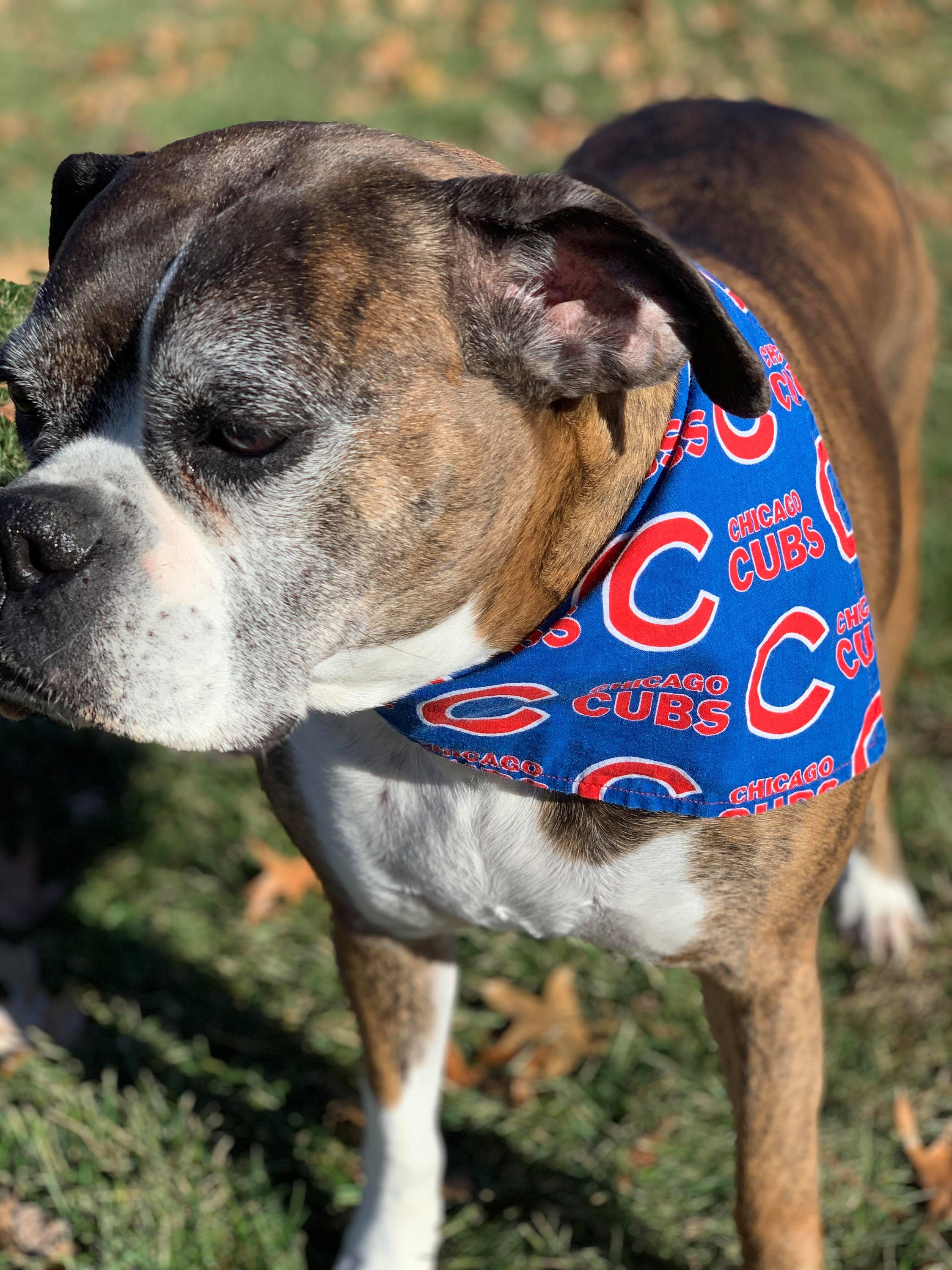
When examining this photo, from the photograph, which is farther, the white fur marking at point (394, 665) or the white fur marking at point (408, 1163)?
the white fur marking at point (408, 1163)

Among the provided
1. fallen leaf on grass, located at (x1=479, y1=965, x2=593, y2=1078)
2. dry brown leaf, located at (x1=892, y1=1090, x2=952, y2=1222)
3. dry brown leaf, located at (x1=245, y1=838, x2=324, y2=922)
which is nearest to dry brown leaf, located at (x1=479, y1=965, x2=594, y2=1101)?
fallen leaf on grass, located at (x1=479, y1=965, x2=593, y2=1078)

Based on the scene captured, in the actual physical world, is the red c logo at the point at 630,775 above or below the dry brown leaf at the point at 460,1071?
above

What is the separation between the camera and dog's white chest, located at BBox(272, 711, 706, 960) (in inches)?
88.4

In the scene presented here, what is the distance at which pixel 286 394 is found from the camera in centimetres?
182

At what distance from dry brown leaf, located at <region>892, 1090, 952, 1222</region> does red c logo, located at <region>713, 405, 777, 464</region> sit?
1718 mm

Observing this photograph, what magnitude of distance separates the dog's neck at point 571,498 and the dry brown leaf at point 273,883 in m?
1.69

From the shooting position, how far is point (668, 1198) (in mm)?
2977

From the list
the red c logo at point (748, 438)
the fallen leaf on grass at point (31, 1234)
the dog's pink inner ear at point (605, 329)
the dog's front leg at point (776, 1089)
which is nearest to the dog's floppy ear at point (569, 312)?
the dog's pink inner ear at point (605, 329)

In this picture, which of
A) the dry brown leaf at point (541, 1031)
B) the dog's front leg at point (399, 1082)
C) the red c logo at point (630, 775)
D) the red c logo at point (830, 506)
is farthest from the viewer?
the dry brown leaf at point (541, 1031)

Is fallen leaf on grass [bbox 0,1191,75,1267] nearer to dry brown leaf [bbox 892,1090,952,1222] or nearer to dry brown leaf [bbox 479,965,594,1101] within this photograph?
dry brown leaf [bbox 479,965,594,1101]

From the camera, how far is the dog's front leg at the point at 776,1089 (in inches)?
93.7

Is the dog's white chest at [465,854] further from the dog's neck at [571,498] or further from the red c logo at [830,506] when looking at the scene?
the red c logo at [830,506]

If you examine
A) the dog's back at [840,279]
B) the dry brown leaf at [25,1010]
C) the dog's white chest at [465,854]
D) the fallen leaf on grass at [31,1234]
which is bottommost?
the fallen leaf on grass at [31,1234]

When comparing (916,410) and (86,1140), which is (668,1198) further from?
(916,410)
